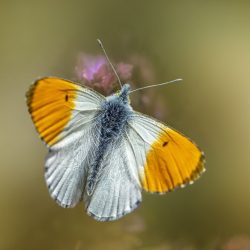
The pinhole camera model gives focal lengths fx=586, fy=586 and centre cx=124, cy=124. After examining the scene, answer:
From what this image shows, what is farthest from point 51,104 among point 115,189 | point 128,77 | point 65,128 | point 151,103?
point 151,103

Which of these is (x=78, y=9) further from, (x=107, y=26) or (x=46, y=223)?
(x=46, y=223)

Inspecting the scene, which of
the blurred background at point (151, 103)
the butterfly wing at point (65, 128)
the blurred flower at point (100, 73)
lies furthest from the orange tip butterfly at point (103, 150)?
the blurred background at point (151, 103)

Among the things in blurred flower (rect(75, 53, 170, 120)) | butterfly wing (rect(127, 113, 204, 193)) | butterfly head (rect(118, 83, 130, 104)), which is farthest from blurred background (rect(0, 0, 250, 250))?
butterfly wing (rect(127, 113, 204, 193))

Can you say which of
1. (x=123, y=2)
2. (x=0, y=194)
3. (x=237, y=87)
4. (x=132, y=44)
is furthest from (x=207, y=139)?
(x=0, y=194)

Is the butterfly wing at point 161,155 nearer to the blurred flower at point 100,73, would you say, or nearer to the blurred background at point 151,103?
the blurred flower at point 100,73

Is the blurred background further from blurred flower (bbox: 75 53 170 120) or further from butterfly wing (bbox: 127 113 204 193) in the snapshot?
butterfly wing (bbox: 127 113 204 193)

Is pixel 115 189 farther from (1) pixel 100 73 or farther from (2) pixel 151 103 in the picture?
(2) pixel 151 103
